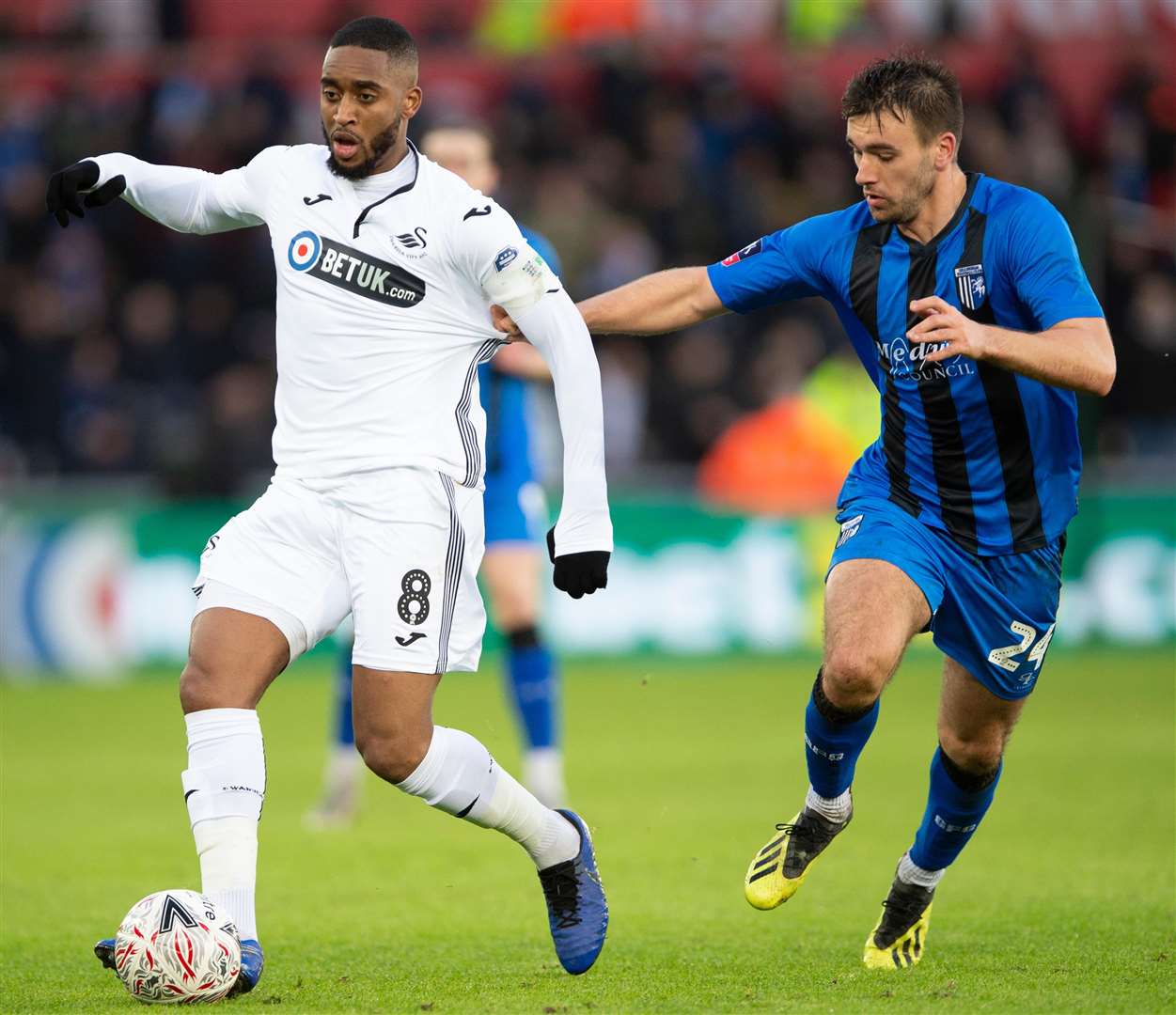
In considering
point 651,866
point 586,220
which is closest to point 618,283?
point 586,220

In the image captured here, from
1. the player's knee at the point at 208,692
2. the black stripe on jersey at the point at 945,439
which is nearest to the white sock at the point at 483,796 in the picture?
A: the player's knee at the point at 208,692

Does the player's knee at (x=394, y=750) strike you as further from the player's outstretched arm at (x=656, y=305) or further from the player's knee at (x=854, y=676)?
the player's outstretched arm at (x=656, y=305)

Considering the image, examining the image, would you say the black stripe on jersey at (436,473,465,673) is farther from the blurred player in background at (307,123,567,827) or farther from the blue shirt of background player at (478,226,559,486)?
the blue shirt of background player at (478,226,559,486)

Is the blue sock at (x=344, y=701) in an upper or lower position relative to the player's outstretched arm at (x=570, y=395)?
lower

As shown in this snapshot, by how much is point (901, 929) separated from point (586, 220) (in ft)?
36.9

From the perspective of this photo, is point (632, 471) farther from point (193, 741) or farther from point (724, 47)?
point (193, 741)

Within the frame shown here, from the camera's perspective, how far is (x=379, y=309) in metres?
5.29

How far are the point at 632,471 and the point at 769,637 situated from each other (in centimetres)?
174

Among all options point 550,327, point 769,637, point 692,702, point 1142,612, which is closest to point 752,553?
point 769,637

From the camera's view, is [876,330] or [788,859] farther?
[788,859]

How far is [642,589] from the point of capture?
564 inches

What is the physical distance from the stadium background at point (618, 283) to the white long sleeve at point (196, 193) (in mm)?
5989

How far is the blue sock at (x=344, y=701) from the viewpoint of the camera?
834cm

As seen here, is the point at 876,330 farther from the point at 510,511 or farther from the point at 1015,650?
the point at 510,511
